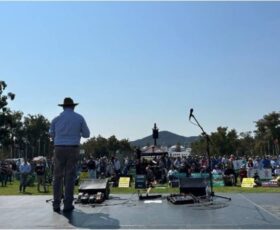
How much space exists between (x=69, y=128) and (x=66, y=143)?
27cm

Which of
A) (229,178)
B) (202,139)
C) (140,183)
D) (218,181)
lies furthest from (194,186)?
(202,139)

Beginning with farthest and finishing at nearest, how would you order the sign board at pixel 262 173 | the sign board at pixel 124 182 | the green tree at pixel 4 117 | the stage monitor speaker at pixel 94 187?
the green tree at pixel 4 117 < the sign board at pixel 262 173 < the sign board at pixel 124 182 < the stage monitor speaker at pixel 94 187

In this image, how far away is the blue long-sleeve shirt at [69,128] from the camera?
29.5 feet

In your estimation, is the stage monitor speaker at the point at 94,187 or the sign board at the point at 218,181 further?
the sign board at the point at 218,181

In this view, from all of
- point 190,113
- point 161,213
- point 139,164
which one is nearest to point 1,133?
point 139,164

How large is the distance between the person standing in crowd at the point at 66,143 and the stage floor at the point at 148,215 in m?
0.55

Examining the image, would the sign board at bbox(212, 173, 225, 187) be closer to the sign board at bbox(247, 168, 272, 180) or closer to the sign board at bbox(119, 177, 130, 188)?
the sign board at bbox(247, 168, 272, 180)

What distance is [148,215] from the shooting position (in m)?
7.68

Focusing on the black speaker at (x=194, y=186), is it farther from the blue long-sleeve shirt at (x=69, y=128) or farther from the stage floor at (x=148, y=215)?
the blue long-sleeve shirt at (x=69, y=128)

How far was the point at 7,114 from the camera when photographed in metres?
49.5

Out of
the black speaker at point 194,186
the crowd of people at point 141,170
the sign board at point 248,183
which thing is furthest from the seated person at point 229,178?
the black speaker at point 194,186

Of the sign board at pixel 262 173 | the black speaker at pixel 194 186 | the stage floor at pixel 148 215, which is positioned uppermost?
the sign board at pixel 262 173

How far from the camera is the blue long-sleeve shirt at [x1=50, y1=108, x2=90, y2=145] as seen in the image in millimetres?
8977

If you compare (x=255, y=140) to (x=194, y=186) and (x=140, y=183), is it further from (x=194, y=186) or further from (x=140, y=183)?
(x=194, y=186)
